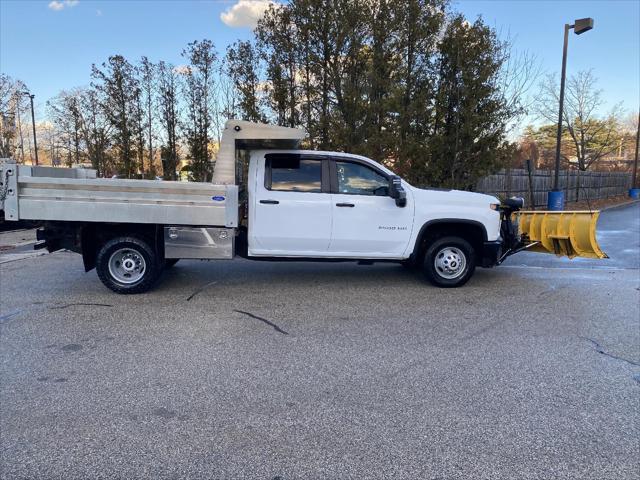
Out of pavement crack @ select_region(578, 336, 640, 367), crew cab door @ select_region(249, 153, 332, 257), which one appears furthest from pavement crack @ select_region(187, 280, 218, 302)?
pavement crack @ select_region(578, 336, 640, 367)

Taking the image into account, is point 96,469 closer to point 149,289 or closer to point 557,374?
point 557,374

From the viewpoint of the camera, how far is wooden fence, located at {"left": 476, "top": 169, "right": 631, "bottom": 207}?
18.9 metres

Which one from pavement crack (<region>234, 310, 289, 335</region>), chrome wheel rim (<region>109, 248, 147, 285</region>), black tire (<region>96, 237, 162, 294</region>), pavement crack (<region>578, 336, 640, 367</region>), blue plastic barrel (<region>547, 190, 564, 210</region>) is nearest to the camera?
pavement crack (<region>578, 336, 640, 367</region>)

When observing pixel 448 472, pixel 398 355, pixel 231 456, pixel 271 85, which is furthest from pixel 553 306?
pixel 271 85

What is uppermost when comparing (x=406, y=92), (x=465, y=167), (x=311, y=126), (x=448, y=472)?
(x=406, y=92)

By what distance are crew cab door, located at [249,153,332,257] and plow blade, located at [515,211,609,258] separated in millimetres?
3553

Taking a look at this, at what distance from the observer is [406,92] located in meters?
13.5

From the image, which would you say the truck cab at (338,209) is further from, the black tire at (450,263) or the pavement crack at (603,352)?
the pavement crack at (603,352)

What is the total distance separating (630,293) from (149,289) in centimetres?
712

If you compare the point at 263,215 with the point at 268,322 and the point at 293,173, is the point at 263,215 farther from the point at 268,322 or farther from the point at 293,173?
the point at 268,322

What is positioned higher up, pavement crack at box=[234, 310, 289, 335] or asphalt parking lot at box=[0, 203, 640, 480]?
pavement crack at box=[234, 310, 289, 335]

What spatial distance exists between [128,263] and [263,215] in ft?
6.55

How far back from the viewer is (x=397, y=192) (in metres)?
6.66

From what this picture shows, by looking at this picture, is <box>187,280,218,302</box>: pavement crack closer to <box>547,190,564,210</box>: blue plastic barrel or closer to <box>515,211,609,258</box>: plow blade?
<box>515,211,609,258</box>: plow blade
